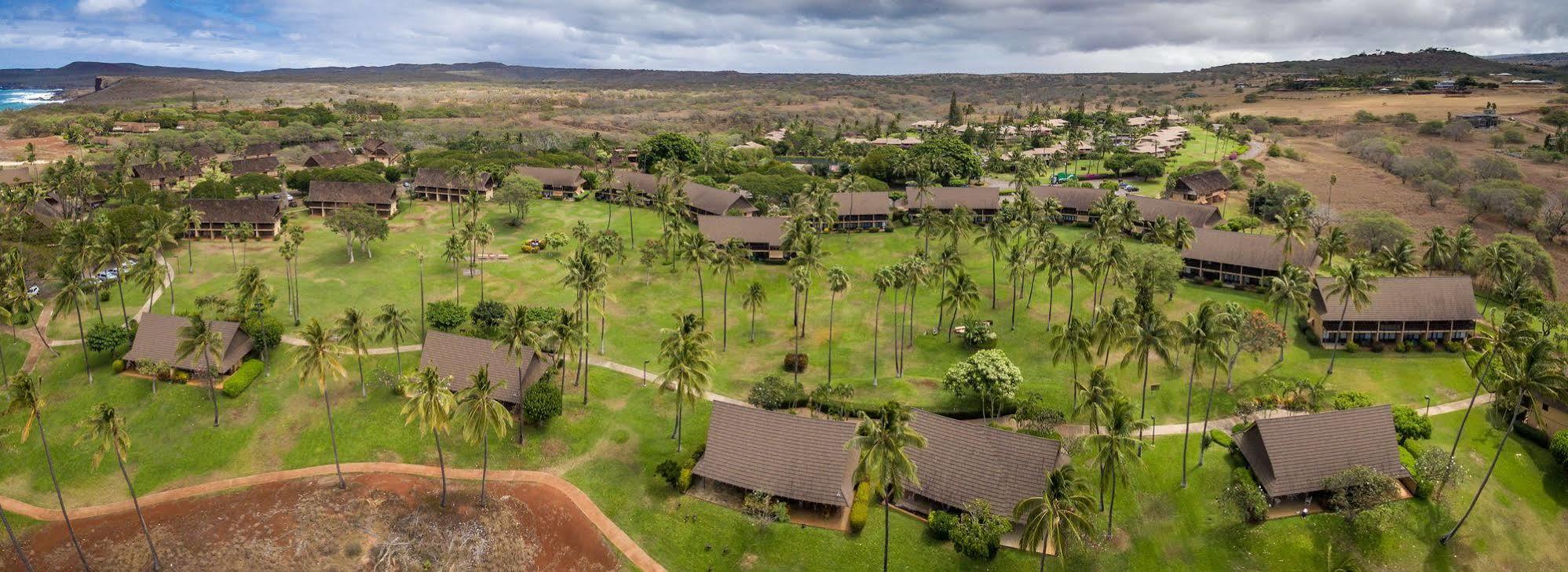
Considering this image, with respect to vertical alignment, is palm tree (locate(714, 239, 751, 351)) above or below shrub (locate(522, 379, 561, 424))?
above

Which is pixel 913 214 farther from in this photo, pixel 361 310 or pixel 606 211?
pixel 361 310

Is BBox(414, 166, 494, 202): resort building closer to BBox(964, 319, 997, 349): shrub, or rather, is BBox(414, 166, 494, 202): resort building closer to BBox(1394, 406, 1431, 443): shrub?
→ BBox(964, 319, 997, 349): shrub

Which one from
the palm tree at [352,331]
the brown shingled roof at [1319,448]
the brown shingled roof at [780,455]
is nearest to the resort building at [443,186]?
the palm tree at [352,331]

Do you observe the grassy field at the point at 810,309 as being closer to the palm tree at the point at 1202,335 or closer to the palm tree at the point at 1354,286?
the palm tree at the point at 1354,286

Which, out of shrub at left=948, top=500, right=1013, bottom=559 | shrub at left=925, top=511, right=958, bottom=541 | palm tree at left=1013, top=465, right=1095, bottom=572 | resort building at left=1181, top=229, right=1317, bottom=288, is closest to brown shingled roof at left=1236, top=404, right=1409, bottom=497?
shrub at left=948, top=500, right=1013, bottom=559

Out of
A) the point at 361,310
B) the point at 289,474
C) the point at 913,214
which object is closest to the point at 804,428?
the point at 289,474
